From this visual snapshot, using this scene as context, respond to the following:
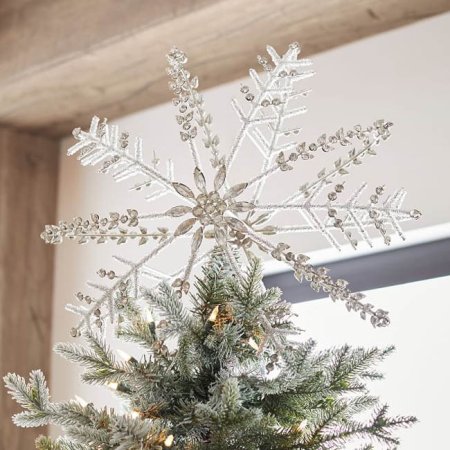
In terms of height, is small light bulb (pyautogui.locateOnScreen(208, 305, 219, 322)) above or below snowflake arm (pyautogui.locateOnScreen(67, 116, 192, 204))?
below

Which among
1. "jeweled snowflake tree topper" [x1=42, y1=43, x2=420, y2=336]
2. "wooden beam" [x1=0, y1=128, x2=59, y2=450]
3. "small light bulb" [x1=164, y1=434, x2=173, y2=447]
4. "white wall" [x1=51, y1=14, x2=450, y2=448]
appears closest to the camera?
"small light bulb" [x1=164, y1=434, x2=173, y2=447]

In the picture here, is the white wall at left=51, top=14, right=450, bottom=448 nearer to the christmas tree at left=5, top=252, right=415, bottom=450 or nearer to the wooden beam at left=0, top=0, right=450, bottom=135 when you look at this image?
the wooden beam at left=0, top=0, right=450, bottom=135

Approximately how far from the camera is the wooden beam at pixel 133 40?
199cm

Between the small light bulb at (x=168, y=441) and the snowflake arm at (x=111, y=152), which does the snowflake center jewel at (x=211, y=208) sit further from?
the small light bulb at (x=168, y=441)

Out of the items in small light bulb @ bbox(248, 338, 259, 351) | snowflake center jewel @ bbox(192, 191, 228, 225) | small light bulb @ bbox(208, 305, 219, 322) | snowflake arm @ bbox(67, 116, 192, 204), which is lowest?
small light bulb @ bbox(248, 338, 259, 351)

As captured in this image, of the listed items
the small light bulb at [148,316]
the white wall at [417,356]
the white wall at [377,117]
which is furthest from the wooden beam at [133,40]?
the small light bulb at [148,316]

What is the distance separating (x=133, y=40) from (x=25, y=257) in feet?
2.38

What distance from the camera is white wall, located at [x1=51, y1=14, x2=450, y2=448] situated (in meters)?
1.91

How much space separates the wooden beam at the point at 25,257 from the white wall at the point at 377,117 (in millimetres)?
131

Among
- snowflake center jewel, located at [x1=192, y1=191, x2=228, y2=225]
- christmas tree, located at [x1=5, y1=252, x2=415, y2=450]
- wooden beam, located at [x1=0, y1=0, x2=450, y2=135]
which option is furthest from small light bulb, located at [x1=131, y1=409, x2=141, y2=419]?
wooden beam, located at [x1=0, y1=0, x2=450, y2=135]

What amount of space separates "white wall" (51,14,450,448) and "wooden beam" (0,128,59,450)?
0.13m

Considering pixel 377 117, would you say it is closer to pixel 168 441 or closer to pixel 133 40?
pixel 133 40

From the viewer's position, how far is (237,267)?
1270 millimetres

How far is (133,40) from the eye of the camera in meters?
2.12
